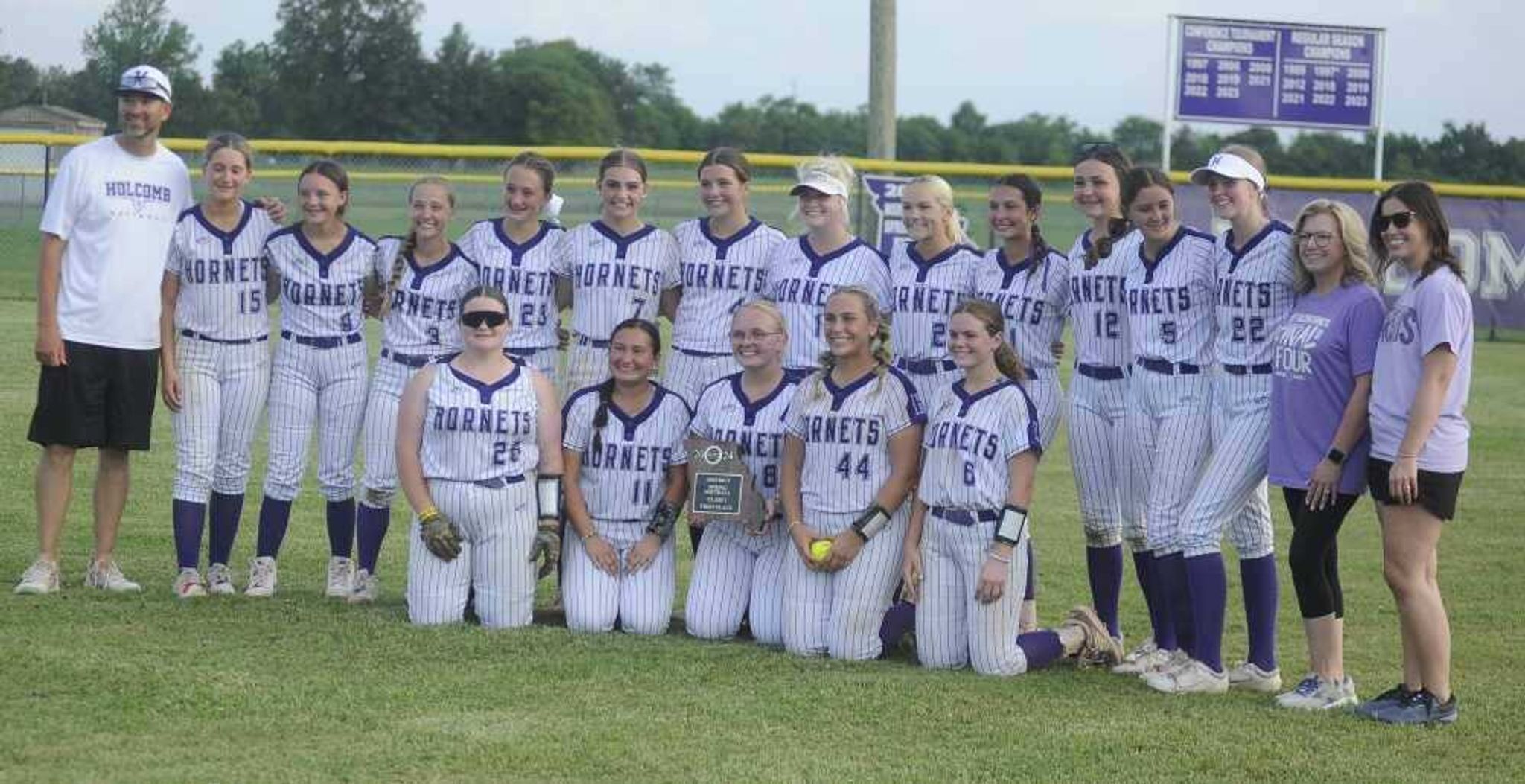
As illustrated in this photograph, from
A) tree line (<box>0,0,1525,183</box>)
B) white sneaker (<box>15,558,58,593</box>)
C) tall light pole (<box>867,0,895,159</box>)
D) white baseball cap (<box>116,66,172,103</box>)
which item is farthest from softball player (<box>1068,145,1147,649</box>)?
tree line (<box>0,0,1525,183</box>)

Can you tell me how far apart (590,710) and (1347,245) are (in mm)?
2523

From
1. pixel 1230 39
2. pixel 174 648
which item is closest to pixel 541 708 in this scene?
pixel 174 648

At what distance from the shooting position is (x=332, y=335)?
6871 millimetres

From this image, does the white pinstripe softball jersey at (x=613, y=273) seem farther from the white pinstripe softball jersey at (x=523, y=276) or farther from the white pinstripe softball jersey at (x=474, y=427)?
the white pinstripe softball jersey at (x=474, y=427)

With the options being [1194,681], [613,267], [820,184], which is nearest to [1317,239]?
[1194,681]

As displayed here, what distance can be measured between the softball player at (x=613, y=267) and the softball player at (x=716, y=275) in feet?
0.34

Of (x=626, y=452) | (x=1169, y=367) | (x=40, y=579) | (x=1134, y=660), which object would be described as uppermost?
(x=1169, y=367)

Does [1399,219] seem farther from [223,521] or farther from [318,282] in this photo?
[223,521]

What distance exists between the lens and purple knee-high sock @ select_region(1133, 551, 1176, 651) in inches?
249

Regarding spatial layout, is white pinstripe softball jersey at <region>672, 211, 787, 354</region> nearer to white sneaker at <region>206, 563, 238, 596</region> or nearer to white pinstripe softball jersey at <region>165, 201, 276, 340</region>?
white pinstripe softball jersey at <region>165, 201, 276, 340</region>

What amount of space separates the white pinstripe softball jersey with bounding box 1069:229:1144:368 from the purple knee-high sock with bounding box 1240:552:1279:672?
2.50 feet

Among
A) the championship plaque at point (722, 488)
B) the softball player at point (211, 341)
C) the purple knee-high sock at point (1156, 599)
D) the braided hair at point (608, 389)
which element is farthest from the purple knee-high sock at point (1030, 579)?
the softball player at point (211, 341)

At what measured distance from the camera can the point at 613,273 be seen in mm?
6984

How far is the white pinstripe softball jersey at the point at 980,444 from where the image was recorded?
6098 mm
